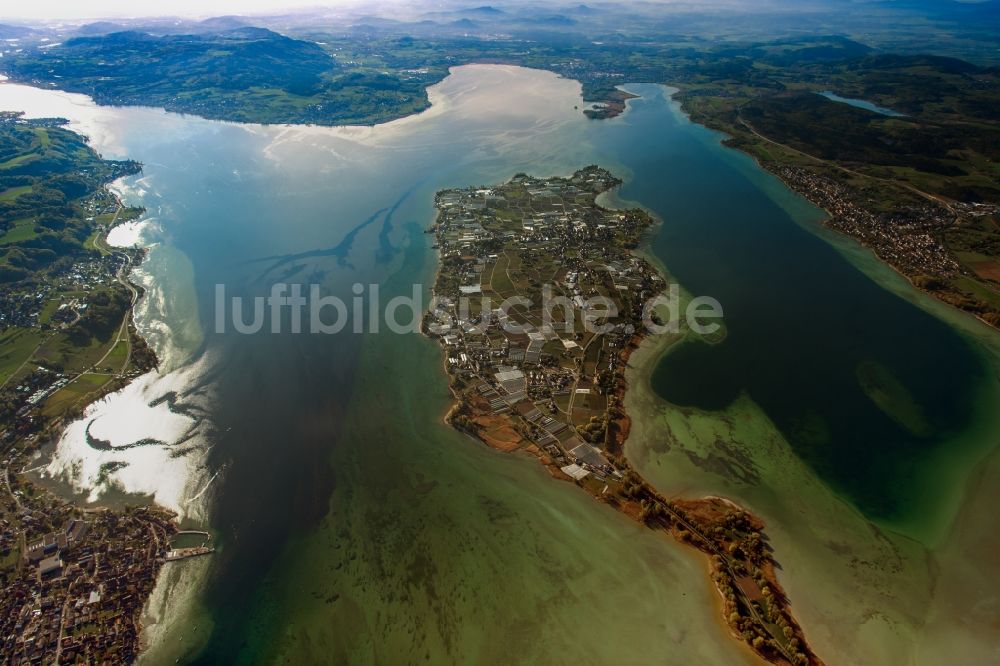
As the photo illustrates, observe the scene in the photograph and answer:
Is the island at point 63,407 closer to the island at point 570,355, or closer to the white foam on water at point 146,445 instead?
the white foam on water at point 146,445

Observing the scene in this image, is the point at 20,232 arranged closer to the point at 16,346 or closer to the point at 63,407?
the point at 16,346

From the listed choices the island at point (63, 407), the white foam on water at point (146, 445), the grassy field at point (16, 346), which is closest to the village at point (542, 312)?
the white foam on water at point (146, 445)

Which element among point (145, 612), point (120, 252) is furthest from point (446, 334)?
point (120, 252)

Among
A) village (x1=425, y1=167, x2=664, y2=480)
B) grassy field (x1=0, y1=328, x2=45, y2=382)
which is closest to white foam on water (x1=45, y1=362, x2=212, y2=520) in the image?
grassy field (x1=0, y1=328, x2=45, y2=382)

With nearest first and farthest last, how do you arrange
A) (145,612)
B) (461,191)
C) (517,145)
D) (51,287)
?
(145,612)
(51,287)
(461,191)
(517,145)

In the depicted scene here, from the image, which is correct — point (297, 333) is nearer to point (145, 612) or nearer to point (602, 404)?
point (145, 612)

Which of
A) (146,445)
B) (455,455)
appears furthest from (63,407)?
(455,455)
